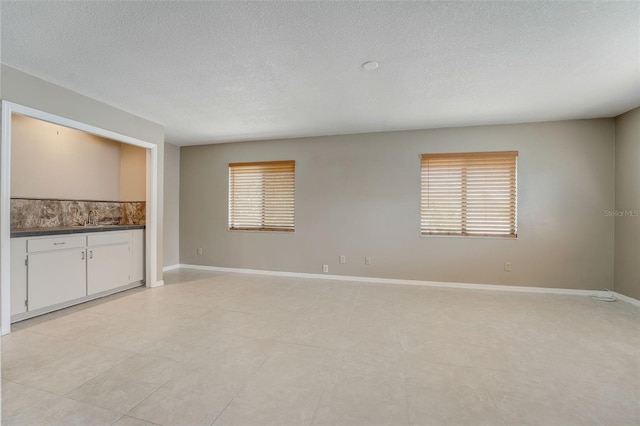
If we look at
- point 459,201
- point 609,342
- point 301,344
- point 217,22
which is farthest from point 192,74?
point 609,342

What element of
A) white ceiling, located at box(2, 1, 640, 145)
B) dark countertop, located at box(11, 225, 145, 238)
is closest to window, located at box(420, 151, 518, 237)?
white ceiling, located at box(2, 1, 640, 145)

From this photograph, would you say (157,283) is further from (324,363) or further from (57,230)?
(324,363)

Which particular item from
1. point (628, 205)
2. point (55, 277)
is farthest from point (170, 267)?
point (628, 205)

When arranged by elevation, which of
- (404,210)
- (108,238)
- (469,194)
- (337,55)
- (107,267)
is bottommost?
(107,267)

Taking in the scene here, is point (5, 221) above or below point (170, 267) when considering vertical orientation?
above

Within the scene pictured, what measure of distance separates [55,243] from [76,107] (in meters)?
1.56

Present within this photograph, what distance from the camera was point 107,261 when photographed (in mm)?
3426

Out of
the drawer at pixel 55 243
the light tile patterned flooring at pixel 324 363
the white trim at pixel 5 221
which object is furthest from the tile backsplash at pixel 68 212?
the light tile patterned flooring at pixel 324 363

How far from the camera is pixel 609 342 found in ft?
7.62

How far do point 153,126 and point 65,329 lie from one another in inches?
110

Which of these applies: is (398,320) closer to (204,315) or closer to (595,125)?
(204,315)

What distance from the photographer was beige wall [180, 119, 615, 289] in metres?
3.66

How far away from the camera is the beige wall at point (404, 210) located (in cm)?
366

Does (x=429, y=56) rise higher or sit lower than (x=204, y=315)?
higher
